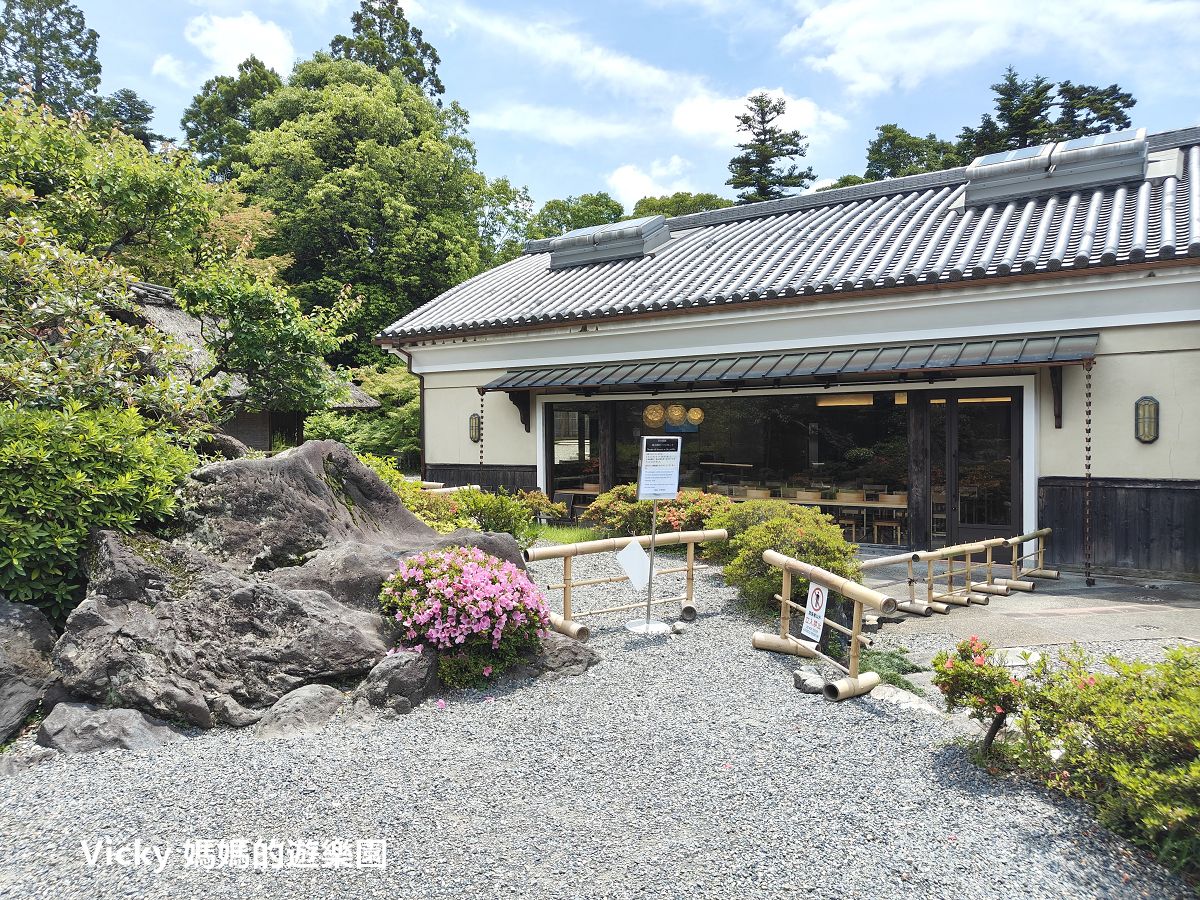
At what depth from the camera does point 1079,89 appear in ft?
100

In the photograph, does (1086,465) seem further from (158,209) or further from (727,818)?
(158,209)

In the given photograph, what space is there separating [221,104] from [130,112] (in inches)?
450

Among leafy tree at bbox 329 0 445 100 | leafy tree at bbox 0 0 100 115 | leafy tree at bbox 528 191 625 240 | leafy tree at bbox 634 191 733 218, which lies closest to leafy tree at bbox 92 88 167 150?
leafy tree at bbox 0 0 100 115

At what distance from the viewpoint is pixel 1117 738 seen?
3.30m

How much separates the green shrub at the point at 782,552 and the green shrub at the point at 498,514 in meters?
4.05

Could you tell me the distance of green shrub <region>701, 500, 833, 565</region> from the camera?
26.2 ft

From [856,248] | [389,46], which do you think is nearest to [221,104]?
[389,46]

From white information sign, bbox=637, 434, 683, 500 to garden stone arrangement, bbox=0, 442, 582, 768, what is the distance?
1722 millimetres

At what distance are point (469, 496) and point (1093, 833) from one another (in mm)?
8712

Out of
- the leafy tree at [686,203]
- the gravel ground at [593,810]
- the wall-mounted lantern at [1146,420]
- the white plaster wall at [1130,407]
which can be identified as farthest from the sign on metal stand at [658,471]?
the leafy tree at [686,203]

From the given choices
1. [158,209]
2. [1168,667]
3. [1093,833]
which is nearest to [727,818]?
[1093,833]

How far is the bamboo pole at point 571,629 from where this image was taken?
231 inches

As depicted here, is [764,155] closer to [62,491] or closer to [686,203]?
[686,203]

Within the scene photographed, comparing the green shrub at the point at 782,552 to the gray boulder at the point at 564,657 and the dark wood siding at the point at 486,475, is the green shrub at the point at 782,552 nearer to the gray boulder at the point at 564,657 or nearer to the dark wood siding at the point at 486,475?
the gray boulder at the point at 564,657
